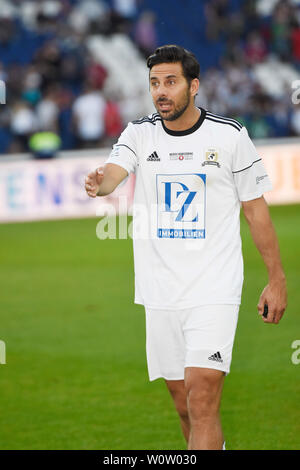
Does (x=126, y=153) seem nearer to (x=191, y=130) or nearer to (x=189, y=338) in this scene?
(x=191, y=130)

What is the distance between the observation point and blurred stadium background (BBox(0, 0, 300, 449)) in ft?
24.3

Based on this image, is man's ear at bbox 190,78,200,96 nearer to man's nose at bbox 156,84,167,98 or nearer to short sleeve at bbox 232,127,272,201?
man's nose at bbox 156,84,167,98

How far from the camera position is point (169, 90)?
534 centimetres

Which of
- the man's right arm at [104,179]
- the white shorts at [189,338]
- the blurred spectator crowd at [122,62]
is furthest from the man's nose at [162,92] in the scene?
the blurred spectator crowd at [122,62]

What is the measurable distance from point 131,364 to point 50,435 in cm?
209

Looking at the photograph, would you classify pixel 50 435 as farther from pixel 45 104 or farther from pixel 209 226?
pixel 45 104

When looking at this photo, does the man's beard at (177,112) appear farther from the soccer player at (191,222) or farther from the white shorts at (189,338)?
the white shorts at (189,338)

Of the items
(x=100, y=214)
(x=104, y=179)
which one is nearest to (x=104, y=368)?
(x=104, y=179)

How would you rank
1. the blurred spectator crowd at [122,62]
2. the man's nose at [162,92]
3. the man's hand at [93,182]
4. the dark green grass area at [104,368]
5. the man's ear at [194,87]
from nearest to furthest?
1. the man's hand at [93,182]
2. the man's nose at [162,92]
3. the man's ear at [194,87]
4. the dark green grass area at [104,368]
5. the blurred spectator crowd at [122,62]

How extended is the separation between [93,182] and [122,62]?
21.9 metres

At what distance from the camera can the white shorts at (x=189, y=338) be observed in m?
5.25

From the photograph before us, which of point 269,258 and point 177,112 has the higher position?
point 177,112

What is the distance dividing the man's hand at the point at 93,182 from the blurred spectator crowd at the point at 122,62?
1554cm
